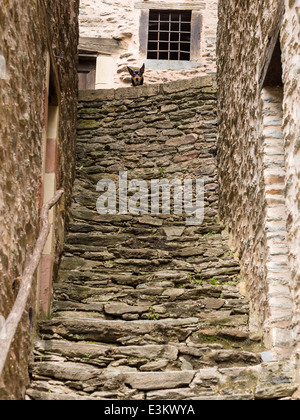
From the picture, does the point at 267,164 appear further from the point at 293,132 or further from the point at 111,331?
the point at 111,331

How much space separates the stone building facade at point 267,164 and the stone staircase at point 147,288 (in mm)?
275

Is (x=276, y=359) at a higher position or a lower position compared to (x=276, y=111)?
lower

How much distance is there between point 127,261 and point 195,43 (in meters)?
6.77

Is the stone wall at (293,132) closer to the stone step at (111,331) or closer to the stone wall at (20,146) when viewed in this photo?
the stone step at (111,331)

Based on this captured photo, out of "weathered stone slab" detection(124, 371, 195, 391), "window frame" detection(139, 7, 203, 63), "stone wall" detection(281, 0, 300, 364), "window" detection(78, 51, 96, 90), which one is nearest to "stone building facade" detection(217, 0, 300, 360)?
"stone wall" detection(281, 0, 300, 364)

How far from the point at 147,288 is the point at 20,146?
1.94 m

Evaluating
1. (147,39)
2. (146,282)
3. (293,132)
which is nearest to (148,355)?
(146,282)

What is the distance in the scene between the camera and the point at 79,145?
25.6 ft

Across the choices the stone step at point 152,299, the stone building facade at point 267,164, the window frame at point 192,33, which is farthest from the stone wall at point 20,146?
the window frame at point 192,33

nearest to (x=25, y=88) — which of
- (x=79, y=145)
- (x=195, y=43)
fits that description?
(x=79, y=145)

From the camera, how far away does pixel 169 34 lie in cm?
1162

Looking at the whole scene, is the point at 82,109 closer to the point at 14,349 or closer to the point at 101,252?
the point at 101,252

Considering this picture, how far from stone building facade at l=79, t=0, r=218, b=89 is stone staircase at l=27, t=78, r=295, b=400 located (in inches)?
117

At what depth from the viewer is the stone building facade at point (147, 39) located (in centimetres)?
1116
